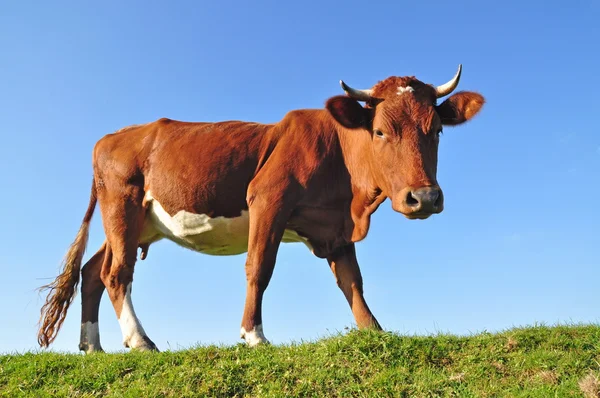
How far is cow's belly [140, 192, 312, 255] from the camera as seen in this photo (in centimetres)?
998

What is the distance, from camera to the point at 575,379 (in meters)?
7.32

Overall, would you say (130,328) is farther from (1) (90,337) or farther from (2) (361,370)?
(2) (361,370)

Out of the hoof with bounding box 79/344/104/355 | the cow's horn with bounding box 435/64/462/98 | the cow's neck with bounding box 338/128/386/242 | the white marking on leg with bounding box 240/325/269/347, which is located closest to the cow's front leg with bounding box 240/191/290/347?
the white marking on leg with bounding box 240/325/269/347

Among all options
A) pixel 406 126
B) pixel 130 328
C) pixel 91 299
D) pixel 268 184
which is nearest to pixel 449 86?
pixel 406 126

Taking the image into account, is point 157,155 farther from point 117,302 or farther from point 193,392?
point 193,392

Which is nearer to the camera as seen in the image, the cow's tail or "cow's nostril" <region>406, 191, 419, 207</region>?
"cow's nostril" <region>406, 191, 419, 207</region>

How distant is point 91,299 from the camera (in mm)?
11312

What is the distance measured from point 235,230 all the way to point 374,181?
2230 mm

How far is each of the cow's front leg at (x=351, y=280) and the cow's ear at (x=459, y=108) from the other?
7.82 ft

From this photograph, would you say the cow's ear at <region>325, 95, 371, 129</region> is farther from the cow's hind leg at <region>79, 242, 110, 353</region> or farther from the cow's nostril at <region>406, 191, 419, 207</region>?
the cow's hind leg at <region>79, 242, 110, 353</region>

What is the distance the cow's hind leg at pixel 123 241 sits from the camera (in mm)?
10375

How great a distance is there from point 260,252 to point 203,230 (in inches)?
57.8

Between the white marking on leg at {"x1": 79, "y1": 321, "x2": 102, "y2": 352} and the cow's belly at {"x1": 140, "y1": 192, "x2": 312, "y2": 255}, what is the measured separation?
5.88 ft

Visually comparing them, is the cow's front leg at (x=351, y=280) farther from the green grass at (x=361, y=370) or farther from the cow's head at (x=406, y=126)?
the green grass at (x=361, y=370)
